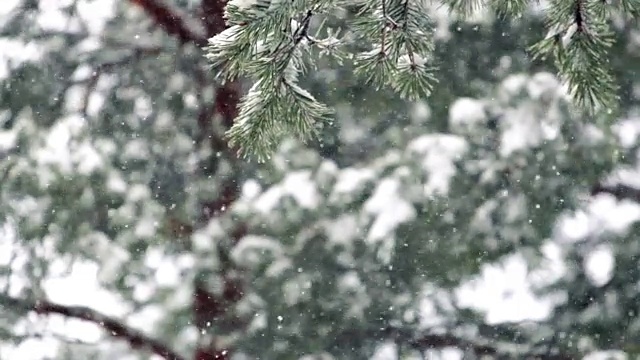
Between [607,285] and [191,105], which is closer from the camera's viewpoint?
[607,285]

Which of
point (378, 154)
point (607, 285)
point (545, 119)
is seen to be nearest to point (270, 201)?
point (378, 154)

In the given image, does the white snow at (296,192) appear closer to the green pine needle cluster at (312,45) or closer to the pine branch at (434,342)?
the pine branch at (434,342)

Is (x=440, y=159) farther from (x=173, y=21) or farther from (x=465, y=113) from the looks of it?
(x=173, y=21)

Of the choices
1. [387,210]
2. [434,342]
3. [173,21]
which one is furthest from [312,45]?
[173,21]

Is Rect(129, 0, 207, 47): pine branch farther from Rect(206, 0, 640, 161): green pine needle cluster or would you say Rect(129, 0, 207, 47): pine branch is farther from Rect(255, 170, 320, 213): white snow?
Rect(206, 0, 640, 161): green pine needle cluster

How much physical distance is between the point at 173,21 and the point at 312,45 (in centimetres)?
183

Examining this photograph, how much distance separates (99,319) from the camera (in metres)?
2.37

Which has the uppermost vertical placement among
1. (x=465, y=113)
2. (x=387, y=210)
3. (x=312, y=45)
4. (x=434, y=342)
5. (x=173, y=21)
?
→ (x=173, y=21)

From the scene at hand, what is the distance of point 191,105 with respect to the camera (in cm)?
239

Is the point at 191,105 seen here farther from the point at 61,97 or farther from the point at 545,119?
the point at 545,119

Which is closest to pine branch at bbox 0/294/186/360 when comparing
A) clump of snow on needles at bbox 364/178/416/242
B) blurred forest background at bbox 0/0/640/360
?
blurred forest background at bbox 0/0/640/360

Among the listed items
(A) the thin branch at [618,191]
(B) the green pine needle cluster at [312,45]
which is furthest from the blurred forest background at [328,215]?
(B) the green pine needle cluster at [312,45]

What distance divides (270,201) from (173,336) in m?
0.52

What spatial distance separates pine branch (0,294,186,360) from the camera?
2.29 m
